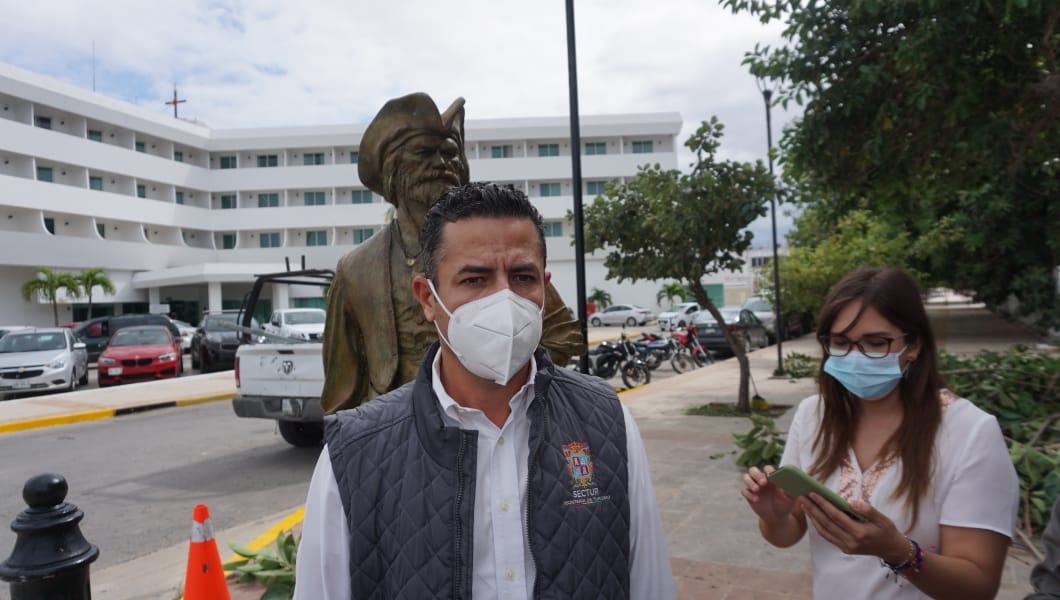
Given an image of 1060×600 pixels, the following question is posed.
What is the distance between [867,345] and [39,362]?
16581 millimetres

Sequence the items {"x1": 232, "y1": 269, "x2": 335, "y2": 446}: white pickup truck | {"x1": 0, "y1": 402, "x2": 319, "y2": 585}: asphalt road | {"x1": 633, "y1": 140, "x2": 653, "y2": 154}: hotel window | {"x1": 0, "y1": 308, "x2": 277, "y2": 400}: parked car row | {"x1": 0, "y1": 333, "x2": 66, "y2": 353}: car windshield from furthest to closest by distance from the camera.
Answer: {"x1": 633, "y1": 140, "x2": 653, "y2": 154}: hotel window
{"x1": 0, "y1": 333, "x2": 66, "y2": 353}: car windshield
{"x1": 0, "y1": 308, "x2": 277, "y2": 400}: parked car row
{"x1": 232, "y1": 269, "x2": 335, "y2": 446}: white pickup truck
{"x1": 0, "y1": 402, "x2": 319, "y2": 585}: asphalt road

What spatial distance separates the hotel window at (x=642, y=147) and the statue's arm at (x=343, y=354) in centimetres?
4527

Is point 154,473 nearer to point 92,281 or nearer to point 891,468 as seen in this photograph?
point 891,468

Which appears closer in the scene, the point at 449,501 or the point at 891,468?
the point at 449,501

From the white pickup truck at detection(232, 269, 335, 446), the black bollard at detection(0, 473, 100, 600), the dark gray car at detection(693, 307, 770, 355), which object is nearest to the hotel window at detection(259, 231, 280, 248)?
the dark gray car at detection(693, 307, 770, 355)

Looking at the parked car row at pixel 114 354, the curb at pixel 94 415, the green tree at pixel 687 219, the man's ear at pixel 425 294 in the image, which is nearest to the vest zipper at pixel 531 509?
the man's ear at pixel 425 294

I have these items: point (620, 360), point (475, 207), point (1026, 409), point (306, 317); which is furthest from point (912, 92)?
point (306, 317)

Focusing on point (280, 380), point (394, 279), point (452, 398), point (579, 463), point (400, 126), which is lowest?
point (280, 380)

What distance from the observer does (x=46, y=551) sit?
2744 mm

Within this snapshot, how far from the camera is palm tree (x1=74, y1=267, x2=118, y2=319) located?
32562 millimetres

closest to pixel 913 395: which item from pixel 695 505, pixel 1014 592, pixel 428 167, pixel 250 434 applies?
pixel 428 167

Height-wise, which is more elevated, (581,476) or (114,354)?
(581,476)

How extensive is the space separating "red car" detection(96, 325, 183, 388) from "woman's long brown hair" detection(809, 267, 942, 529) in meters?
17.3

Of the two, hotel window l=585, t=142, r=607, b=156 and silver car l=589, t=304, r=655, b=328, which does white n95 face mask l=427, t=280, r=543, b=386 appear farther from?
hotel window l=585, t=142, r=607, b=156
